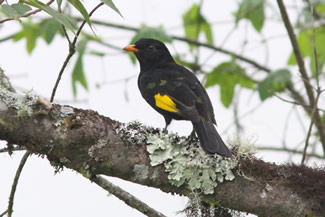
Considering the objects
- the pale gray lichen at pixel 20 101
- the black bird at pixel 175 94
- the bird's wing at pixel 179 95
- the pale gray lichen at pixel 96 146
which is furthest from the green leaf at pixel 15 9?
the bird's wing at pixel 179 95

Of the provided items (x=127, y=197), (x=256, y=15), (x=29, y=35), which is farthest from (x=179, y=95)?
(x=29, y=35)

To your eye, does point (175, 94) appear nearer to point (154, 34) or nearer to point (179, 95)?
point (179, 95)

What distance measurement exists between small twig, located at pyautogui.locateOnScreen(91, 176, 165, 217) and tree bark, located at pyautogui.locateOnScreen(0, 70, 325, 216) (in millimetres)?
179

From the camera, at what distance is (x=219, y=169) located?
2.59 m

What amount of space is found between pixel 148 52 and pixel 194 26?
80 centimetres

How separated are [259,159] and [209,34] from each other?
2818 millimetres

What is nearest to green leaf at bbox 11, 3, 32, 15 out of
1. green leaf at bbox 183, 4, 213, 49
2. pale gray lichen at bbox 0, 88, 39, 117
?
pale gray lichen at bbox 0, 88, 39, 117

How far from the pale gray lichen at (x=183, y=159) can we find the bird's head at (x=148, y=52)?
2.08 meters

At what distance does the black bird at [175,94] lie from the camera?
3592mm

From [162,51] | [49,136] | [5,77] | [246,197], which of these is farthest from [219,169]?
[162,51]

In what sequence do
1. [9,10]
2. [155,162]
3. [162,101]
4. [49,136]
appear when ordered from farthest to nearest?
[162,101]
[155,162]
[49,136]
[9,10]

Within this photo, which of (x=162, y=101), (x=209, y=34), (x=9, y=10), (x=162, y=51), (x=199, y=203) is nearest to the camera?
(x=9, y=10)

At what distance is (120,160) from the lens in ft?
8.10

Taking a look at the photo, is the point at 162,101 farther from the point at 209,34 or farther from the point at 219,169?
the point at 209,34
